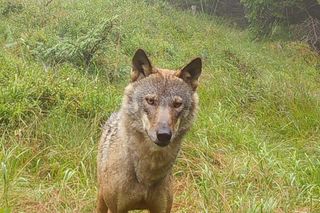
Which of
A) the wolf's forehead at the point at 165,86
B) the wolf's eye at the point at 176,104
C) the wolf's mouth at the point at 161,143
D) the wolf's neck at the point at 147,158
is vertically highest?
the wolf's forehead at the point at 165,86

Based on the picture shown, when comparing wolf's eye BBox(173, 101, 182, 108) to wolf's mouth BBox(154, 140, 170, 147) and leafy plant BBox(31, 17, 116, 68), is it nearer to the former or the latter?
wolf's mouth BBox(154, 140, 170, 147)

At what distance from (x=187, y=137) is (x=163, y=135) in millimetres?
2799

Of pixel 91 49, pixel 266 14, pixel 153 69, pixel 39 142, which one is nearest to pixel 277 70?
pixel 266 14

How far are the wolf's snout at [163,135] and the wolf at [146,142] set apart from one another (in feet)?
0.59

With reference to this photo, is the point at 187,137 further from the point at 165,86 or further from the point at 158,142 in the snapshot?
the point at 158,142

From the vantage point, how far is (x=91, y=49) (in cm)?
833

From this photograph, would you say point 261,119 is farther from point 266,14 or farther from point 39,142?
point 266,14

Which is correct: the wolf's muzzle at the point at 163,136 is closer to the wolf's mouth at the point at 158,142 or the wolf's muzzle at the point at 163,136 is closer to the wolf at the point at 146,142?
the wolf's mouth at the point at 158,142

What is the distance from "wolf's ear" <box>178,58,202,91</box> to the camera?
13.1ft

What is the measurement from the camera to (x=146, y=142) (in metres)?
3.78

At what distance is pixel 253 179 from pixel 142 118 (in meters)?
2.03

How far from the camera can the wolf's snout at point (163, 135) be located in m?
3.42

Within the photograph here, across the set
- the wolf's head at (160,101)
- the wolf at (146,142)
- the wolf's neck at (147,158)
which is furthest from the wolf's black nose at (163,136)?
the wolf's neck at (147,158)

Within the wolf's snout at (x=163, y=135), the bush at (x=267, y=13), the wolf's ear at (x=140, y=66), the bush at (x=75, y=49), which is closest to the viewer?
the wolf's snout at (x=163, y=135)
